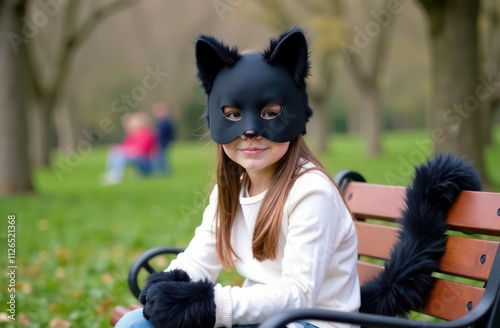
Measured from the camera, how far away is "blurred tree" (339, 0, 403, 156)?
1770 centimetres

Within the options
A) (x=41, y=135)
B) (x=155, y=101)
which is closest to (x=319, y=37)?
(x=41, y=135)

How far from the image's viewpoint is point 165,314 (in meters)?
2.34

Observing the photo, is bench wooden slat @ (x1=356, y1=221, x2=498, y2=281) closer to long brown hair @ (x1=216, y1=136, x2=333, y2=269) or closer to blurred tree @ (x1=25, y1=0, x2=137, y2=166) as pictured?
long brown hair @ (x1=216, y1=136, x2=333, y2=269)

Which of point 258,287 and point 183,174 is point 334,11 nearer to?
point 183,174

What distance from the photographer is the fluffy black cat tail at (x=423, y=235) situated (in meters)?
2.72

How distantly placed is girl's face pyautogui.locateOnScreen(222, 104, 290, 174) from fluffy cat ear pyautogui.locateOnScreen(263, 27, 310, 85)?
0.16 metres

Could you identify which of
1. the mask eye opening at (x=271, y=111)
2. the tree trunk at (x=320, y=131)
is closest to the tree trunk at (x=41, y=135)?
the tree trunk at (x=320, y=131)

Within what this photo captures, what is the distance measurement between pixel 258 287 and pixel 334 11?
17.1 meters

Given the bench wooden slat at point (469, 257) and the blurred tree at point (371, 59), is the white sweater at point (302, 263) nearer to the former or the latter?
the bench wooden slat at point (469, 257)

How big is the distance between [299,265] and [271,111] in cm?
57

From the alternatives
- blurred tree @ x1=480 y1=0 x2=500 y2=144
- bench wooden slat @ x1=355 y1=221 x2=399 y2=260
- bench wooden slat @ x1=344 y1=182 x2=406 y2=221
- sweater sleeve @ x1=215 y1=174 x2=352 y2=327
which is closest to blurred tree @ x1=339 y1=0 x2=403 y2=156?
blurred tree @ x1=480 y1=0 x2=500 y2=144

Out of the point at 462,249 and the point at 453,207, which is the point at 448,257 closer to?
the point at 462,249

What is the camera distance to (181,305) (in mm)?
2346

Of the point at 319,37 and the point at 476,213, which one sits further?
the point at 319,37
